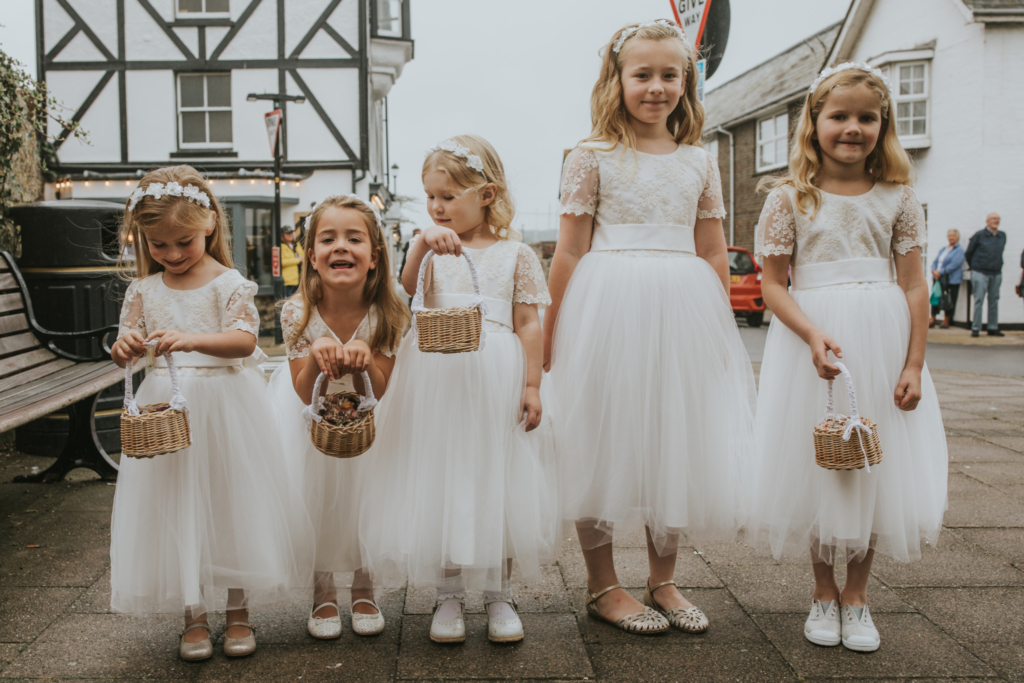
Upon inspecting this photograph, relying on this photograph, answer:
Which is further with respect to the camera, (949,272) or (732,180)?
(732,180)

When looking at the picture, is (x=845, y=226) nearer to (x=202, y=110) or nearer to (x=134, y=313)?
(x=134, y=313)

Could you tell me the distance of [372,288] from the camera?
2828 millimetres

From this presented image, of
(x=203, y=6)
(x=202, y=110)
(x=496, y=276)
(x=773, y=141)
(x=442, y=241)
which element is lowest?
(x=496, y=276)

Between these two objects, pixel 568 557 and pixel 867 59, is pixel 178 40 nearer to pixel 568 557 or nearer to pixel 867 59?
pixel 867 59

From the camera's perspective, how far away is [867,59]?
19.0 metres

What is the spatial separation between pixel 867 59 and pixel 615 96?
61.6ft

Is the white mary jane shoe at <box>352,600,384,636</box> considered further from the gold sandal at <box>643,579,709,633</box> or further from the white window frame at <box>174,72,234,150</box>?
the white window frame at <box>174,72,234,150</box>

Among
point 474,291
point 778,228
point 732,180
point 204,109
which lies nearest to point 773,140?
point 732,180

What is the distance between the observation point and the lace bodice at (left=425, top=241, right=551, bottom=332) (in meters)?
2.72

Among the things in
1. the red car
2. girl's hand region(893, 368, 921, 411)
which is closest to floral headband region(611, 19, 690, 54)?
girl's hand region(893, 368, 921, 411)

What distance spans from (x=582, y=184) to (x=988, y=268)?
1357cm

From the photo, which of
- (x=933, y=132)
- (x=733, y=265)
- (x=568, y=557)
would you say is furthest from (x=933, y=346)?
(x=568, y=557)

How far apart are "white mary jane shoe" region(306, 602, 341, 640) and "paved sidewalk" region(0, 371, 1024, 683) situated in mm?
33

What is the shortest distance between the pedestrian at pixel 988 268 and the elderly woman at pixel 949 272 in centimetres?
75
